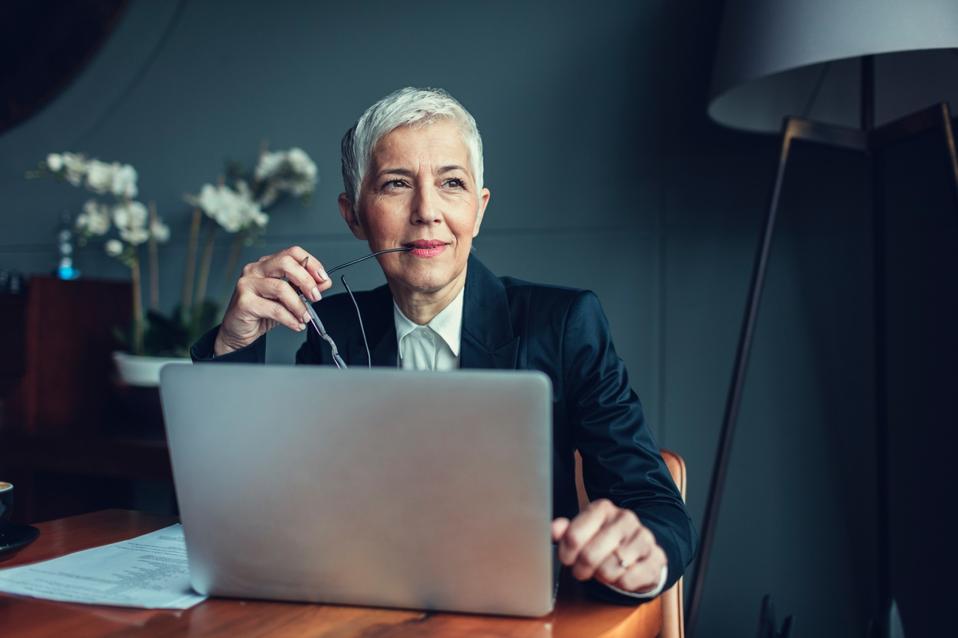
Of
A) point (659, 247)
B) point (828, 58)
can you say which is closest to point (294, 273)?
point (828, 58)

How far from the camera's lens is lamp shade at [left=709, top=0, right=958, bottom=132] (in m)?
1.43

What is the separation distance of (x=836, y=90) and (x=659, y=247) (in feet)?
1.88

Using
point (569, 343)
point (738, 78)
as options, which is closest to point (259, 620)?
point (569, 343)

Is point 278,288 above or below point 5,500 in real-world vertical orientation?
above

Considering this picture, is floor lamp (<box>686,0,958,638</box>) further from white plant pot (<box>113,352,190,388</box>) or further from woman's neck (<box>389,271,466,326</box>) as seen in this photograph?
white plant pot (<box>113,352,190,388</box>)

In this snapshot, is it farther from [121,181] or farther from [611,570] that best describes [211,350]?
[121,181]

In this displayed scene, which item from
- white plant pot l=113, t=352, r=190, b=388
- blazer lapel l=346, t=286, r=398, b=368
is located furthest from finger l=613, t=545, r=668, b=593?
white plant pot l=113, t=352, r=190, b=388

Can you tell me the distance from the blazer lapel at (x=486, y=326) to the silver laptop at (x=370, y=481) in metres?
0.56

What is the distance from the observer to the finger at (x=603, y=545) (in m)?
0.77

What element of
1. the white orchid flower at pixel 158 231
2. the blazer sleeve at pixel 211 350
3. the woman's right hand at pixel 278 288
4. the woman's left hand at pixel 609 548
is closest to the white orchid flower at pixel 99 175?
the white orchid flower at pixel 158 231

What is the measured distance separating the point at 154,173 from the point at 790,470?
2351 mm

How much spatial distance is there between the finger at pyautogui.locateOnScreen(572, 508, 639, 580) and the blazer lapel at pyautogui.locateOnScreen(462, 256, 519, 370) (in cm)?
51

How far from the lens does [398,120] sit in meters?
1.34

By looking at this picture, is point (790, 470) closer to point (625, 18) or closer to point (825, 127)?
point (825, 127)
